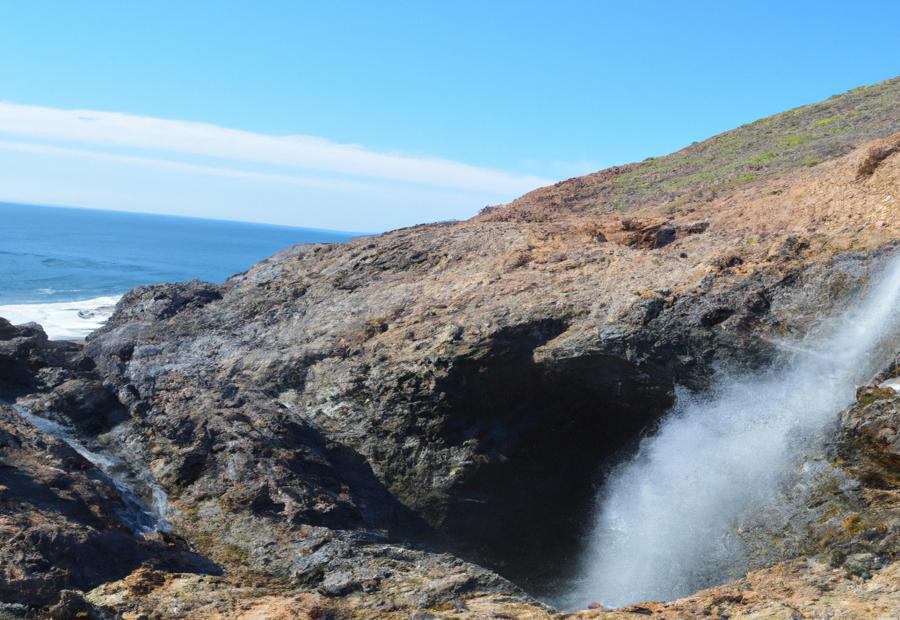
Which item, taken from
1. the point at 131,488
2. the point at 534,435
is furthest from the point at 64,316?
the point at 534,435

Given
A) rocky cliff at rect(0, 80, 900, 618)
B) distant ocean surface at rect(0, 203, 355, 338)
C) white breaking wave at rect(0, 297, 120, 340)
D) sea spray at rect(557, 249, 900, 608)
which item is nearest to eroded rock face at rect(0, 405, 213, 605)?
rocky cliff at rect(0, 80, 900, 618)

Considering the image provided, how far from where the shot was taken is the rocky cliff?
10695 mm

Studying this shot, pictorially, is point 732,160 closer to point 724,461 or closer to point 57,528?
point 724,461

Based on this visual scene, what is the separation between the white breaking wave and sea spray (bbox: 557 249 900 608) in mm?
41268

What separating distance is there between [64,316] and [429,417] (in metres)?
48.7

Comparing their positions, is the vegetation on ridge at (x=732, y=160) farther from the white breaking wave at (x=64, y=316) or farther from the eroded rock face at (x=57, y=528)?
the white breaking wave at (x=64, y=316)

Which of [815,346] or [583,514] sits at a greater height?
[815,346]

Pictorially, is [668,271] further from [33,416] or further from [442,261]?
[33,416]

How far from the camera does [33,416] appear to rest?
18.5 metres

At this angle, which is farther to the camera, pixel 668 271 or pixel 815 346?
pixel 668 271

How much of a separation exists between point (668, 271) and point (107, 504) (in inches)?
501

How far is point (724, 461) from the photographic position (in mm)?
→ 15180

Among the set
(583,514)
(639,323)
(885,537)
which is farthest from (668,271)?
(885,537)

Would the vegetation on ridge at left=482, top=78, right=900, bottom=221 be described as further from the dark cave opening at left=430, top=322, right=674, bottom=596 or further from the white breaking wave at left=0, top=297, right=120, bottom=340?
the white breaking wave at left=0, top=297, right=120, bottom=340
